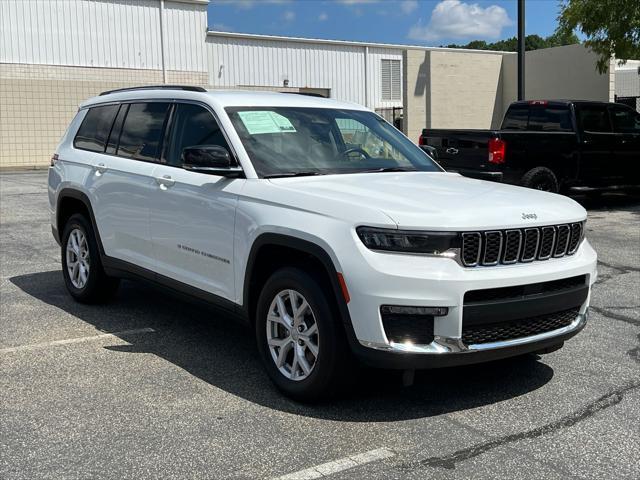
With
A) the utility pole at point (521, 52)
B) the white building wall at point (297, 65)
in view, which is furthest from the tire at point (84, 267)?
the white building wall at point (297, 65)

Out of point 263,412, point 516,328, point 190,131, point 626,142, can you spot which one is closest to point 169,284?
point 190,131

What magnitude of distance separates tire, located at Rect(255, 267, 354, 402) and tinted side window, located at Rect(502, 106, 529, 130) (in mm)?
9946

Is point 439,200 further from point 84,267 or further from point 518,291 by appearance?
point 84,267

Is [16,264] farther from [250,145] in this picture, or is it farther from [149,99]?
[250,145]

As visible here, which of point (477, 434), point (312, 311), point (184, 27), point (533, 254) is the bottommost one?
point (477, 434)

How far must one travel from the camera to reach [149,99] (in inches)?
239

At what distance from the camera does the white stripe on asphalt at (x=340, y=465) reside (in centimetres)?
347

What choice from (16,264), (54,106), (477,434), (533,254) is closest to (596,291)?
(533,254)

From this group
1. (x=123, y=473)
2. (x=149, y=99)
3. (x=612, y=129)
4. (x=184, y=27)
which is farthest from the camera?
(x=184, y=27)

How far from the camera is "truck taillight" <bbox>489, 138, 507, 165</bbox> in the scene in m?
11.3

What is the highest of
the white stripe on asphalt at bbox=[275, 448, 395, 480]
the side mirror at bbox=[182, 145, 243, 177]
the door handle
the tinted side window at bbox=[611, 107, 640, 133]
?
the tinted side window at bbox=[611, 107, 640, 133]

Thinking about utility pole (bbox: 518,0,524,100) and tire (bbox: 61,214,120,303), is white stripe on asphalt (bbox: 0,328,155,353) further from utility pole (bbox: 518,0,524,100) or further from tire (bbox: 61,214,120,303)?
utility pole (bbox: 518,0,524,100)

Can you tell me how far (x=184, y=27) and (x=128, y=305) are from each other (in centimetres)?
2535

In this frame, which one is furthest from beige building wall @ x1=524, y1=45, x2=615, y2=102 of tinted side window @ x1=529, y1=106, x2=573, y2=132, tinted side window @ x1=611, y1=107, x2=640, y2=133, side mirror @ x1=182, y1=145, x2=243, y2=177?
side mirror @ x1=182, y1=145, x2=243, y2=177
